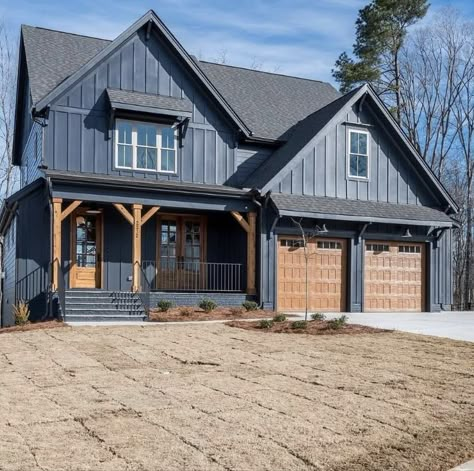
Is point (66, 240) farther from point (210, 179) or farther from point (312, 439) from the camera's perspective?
point (312, 439)

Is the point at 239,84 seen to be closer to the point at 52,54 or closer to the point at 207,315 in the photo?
the point at 52,54

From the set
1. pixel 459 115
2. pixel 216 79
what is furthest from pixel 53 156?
pixel 459 115

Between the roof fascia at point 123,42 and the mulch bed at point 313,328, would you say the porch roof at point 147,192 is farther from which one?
the mulch bed at point 313,328

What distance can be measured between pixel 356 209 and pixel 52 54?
1051cm

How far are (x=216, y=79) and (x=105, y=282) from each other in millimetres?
8937

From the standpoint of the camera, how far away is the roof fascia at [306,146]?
18672mm

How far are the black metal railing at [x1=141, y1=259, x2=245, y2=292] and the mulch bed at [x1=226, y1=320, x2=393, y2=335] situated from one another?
15.1 ft

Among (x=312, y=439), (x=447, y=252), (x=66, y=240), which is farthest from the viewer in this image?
(x=447, y=252)

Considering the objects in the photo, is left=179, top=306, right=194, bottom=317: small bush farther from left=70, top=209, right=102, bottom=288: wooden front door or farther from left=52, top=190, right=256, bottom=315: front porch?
left=70, top=209, right=102, bottom=288: wooden front door

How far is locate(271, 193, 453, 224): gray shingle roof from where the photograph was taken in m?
18.6

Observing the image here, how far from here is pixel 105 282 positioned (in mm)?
18391

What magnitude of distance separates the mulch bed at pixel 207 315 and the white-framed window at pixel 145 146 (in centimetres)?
442

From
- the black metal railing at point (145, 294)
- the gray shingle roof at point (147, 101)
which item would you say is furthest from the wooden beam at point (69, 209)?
the gray shingle roof at point (147, 101)

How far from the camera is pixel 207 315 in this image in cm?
1625
